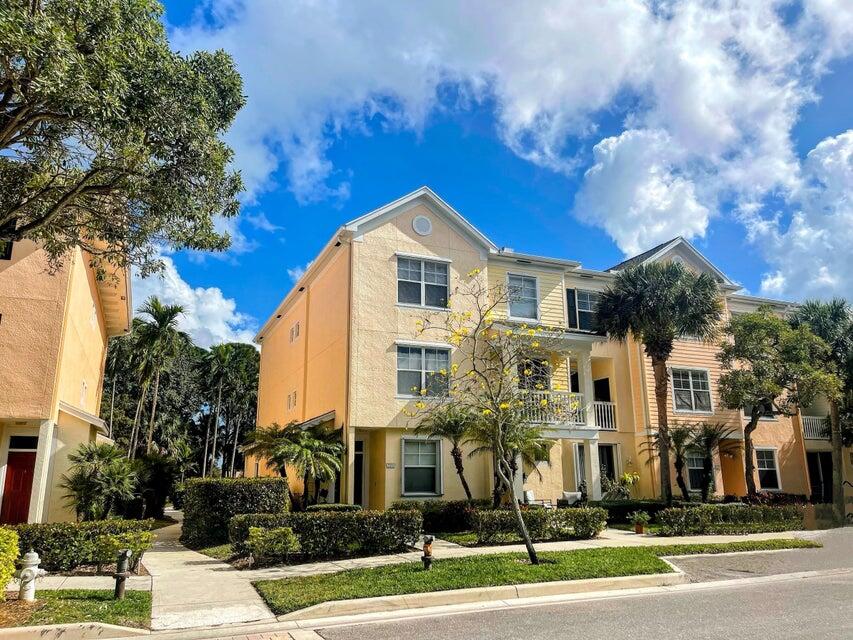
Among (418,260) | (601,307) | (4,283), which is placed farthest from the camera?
(601,307)

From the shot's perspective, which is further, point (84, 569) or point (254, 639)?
point (84, 569)

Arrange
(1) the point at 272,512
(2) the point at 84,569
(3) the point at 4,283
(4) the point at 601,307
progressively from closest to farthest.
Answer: (2) the point at 84,569 → (3) the point at 4,283 → (1) the point at 272,512 → (4) the point at 601,307

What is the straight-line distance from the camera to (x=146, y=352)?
1335 inches

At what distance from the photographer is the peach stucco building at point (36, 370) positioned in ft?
49.3

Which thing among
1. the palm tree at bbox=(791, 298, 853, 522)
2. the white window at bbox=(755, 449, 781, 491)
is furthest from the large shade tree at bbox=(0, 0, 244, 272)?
the white window at bbox=(755, 449, 781, 491)

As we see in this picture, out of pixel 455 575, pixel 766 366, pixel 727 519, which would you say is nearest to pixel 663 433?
pixel 727 519

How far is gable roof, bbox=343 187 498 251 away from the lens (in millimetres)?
21812

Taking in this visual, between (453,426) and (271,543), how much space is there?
22.9 ft

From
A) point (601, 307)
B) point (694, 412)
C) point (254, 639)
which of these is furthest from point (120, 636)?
point (694, 412)

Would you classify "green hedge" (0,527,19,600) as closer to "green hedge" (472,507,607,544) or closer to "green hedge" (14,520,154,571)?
"green hedge" (14,520,154,571)

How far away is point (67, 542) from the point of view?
1308 centimetres

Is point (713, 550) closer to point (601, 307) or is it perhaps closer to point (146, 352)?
point (601, 307)

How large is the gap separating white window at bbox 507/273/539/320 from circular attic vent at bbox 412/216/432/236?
3691 millimetres

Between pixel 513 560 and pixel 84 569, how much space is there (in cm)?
882
